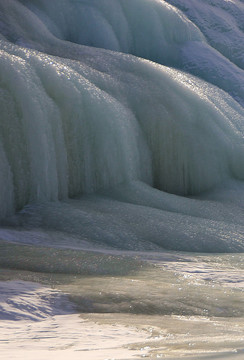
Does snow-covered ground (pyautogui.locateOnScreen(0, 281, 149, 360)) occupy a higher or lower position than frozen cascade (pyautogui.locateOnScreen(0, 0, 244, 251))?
lower

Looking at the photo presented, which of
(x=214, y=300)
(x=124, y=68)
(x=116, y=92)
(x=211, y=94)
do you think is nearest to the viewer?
(x=214, y=300)

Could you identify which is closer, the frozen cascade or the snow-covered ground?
the snow-covered ground

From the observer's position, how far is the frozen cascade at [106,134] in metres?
6.40

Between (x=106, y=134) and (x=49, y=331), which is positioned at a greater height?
(x=106, y=134)

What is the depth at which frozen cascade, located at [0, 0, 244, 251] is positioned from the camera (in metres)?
6.40

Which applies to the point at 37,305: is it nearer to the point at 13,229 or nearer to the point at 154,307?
the point at 154,307

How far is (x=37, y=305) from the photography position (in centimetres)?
324

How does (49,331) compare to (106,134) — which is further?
(106,134)

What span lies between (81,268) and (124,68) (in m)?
5.69

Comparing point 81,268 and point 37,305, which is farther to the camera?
point 81,268

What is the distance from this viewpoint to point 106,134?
25.6ft

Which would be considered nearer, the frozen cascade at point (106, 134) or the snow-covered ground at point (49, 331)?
the snow-covered ground at point (49, 331)

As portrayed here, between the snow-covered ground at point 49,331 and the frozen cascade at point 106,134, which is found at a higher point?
the frozen cascade at point 106,134

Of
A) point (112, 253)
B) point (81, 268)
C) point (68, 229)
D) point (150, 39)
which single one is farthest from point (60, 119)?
point (150, 39)
